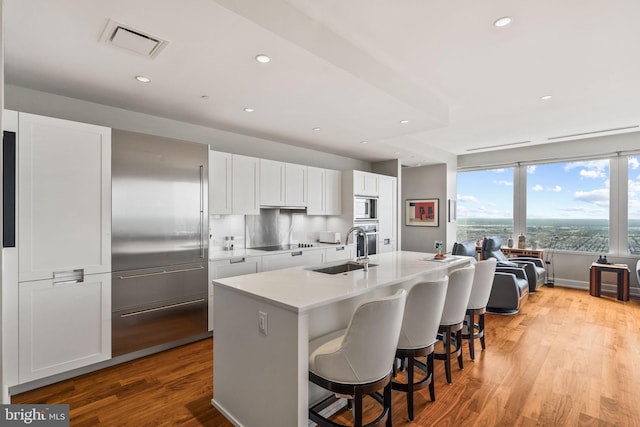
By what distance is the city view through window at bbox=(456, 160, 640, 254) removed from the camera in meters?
5.98

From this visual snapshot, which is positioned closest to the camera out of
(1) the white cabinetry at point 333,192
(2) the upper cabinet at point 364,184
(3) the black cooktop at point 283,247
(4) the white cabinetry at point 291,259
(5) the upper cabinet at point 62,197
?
(5) the upper cabinet at point 62,197

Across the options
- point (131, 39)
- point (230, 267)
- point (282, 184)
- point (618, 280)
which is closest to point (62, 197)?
point (131, 39)

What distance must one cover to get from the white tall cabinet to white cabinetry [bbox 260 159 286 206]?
1905 mm

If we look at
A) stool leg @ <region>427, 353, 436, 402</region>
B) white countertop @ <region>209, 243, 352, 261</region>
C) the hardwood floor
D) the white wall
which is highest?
the white wall

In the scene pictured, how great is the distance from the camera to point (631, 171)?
5.69 metres

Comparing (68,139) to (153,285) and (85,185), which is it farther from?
(153,285)

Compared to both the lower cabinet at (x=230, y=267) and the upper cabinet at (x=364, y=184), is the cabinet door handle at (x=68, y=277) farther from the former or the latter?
the upper cabinet at (x=364, y=184)

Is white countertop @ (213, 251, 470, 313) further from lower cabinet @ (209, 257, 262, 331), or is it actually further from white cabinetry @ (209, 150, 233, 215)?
white cabinetry @ (209, 150, 233, 215)

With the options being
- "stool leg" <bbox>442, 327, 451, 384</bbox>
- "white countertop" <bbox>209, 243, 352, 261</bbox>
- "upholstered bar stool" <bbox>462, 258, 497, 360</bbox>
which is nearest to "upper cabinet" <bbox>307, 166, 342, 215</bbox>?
"white countertop" <bbox>209, 243, 352, 261</bbox>

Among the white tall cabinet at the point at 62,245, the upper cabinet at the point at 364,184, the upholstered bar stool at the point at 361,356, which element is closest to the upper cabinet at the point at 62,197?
the white tall cabinet at the point at 62,245

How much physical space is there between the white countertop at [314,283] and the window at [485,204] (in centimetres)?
479

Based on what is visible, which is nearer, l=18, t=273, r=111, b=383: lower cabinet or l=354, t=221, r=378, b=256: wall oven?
l=18, t=273, r=111, b=383: lower cabinet

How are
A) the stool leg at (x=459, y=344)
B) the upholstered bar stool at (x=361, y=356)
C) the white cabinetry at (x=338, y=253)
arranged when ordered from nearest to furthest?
the upholstered bar stool at (x=361, y=356), the stool leg at (x=459, y=344), the white cabinetry at (x=338, y=253)

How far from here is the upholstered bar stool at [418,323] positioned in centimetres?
220
